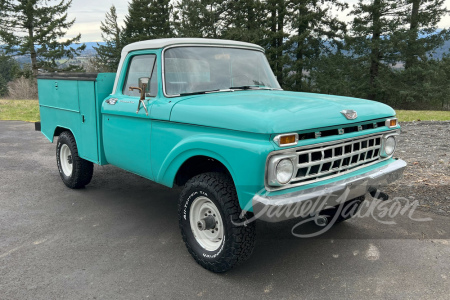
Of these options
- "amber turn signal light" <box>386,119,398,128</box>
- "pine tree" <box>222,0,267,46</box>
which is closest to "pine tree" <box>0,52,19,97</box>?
"pine tree" <box>222,0,267,46</box>

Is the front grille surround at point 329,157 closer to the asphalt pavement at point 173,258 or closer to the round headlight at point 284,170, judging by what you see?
the round headlight at point 284,170

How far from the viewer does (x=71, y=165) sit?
568cm

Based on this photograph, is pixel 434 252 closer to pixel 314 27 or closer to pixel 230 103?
pixel 230 103

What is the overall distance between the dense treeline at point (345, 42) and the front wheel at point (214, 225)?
962 inches

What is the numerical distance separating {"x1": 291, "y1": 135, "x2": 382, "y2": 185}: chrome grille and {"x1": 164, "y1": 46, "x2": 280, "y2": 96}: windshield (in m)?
1.43

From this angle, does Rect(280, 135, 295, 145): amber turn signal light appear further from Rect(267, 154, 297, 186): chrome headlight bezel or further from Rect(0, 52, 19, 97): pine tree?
Rect(0, 52, 19, 97): pine tree

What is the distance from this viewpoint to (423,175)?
218 inches

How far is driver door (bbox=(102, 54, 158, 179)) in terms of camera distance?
3.85 m

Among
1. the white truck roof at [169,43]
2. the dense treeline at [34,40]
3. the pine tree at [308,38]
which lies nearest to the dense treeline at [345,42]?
the pine tree at [308,38]

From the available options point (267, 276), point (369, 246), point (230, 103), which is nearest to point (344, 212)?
point (369, 246)

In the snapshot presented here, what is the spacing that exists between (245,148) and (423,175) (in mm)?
4018

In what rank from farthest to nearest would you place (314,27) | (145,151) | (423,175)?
1. (314,27)
2. (423,175)
3. (145,151)

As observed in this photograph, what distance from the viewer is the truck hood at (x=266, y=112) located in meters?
2.74

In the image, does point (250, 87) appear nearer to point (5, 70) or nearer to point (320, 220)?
point (320, 220)
